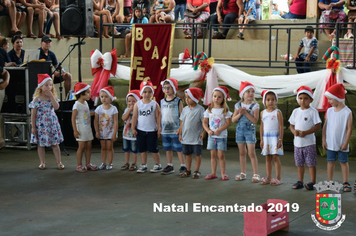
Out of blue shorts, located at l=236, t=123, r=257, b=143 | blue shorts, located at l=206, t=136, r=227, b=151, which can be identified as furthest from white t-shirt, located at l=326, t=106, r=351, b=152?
blue shorts, located at l=206, t=136, r=227, b=151

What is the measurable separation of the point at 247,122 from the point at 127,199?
1961mm

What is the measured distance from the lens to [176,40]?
14133 millimetres

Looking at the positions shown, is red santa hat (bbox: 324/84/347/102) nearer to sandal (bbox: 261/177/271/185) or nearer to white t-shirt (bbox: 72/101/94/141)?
sandal (bbox: 261/177/271/185)

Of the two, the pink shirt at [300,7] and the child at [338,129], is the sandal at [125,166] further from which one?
the pink shirt at [300,7]

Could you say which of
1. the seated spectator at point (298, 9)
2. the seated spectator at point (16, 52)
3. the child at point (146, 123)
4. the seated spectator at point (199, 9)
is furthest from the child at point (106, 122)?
the seated spectator at point (298, 9)

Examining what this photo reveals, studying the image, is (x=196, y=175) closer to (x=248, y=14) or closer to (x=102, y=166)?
(x=102, y=166)

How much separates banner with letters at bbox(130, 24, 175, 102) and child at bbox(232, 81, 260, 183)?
231cm

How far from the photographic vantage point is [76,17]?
9484mm

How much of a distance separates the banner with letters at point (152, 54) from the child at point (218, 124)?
2.13m

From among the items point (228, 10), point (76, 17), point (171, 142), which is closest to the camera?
point (171, 142)

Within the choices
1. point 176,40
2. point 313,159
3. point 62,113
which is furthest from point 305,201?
point 176,40

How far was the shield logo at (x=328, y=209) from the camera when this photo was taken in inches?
203

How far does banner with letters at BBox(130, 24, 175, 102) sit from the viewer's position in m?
9.22

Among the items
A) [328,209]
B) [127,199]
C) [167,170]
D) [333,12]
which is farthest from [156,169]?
[333,12]
